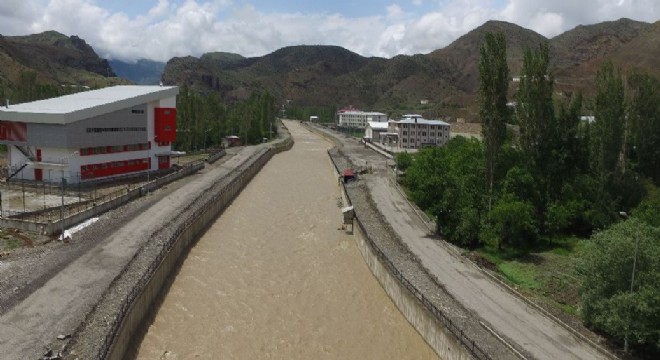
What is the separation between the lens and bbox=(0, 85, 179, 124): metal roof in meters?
49.4

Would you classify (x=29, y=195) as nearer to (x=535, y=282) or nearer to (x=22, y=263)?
(x=22, y=263)

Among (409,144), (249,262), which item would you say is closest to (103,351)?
(249,262)

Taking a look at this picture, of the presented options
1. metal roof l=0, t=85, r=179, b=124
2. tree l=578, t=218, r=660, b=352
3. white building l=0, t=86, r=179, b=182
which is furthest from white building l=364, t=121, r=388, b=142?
tree l=578, t=218, r=660, b=352

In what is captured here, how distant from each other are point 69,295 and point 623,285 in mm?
23659

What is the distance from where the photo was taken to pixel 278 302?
2916cm

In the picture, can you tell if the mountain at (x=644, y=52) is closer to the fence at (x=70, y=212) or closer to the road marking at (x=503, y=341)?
the fence at (x=70, y=212)

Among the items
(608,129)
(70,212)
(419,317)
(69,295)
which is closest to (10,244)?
(70,212)

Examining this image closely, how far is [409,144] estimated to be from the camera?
3885 inches

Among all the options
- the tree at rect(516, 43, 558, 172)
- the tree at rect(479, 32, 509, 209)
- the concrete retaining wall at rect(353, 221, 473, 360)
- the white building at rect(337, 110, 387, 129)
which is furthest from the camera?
the white building at rect(337, 110, 387, 129)

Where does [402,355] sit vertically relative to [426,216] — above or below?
below

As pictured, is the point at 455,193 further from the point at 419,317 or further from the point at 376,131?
the point at 376,131

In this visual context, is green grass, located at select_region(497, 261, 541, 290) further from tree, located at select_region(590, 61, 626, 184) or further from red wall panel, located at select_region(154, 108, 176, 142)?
red wall panel, located at select_region(154, 108, 176, 142)

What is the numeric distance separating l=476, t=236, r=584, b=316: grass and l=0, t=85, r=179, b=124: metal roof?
121 feet

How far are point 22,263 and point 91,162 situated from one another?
24.5 m
